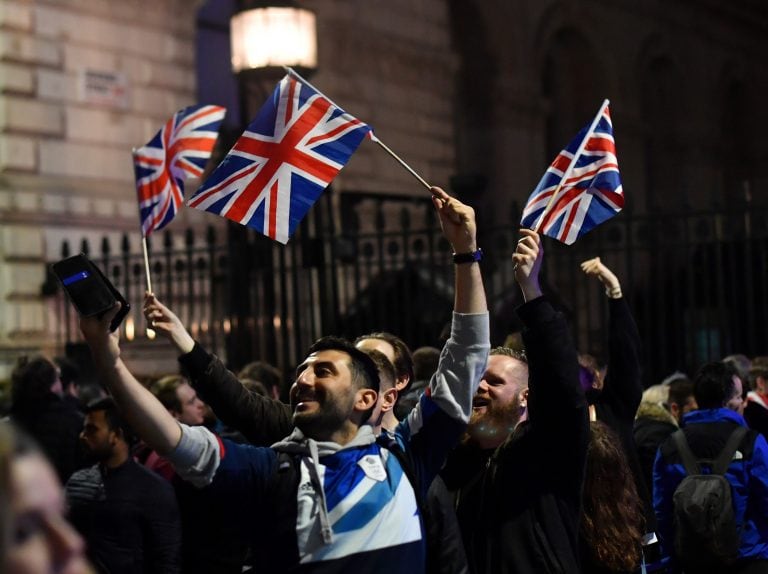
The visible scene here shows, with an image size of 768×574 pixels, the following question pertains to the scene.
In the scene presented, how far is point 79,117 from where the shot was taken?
48.0 feet

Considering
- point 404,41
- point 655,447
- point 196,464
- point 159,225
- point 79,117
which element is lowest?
point 655,447

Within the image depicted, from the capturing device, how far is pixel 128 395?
11.3 feet

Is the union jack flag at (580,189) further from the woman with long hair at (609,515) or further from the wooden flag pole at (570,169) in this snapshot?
the woman with long hair at (609,515)

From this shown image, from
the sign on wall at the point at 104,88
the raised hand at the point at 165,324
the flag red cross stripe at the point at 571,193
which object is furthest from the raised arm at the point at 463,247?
the sign on wall at the point at 104,88

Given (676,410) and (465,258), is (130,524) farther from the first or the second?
(676,410)

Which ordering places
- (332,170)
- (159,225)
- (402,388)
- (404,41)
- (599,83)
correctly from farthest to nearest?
(599,83)
(404,41)
(159,225)
(332,170)
(402,388)

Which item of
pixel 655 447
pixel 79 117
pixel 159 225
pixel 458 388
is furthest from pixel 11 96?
pixel 458 388

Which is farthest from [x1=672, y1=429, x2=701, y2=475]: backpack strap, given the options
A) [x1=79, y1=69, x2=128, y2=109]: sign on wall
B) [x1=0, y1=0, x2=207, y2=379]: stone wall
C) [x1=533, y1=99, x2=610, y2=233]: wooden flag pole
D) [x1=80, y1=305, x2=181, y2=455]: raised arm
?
[x1=79, y1=69, x2=128, y2=109]: sign on wall

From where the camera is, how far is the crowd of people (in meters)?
3.61

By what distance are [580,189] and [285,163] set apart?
1273 mm

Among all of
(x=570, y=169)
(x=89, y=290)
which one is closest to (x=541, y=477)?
(x=89, y=290)

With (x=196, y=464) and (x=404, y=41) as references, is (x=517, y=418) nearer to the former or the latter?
(x=196, y=464)

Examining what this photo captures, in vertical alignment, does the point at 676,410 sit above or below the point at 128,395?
below

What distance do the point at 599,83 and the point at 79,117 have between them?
13.0 m
